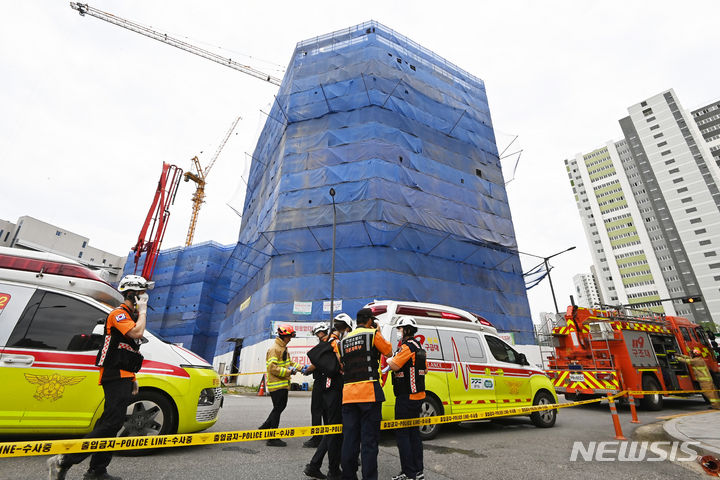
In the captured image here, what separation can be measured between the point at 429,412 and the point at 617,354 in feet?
23.7

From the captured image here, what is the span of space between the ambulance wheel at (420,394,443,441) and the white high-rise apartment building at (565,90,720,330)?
2936 inches

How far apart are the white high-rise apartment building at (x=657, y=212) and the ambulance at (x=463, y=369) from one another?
237ft

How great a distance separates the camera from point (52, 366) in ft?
12.2

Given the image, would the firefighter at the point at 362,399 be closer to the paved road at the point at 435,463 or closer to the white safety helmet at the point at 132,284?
the paved road at the point at 435,463

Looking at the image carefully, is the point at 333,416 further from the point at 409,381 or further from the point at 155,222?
the point at 155,222

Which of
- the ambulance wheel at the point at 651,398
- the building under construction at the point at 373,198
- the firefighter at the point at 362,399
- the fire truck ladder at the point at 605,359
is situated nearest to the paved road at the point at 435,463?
the firefighter at the point at 362,399

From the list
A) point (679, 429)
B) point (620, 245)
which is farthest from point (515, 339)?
point (620, 245)

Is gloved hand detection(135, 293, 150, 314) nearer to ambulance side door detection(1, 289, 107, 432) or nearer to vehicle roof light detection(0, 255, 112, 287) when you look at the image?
ambulance side door detection(1, 289, 107, 432)

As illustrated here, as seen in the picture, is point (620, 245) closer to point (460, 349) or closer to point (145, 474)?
point (460, 349)

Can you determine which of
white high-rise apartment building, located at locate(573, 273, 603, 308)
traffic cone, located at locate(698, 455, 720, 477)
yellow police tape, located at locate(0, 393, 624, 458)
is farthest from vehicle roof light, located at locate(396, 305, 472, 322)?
white high-rise apartment building, located at locate(573, 273, 603, 308)

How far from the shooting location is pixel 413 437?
135 inches

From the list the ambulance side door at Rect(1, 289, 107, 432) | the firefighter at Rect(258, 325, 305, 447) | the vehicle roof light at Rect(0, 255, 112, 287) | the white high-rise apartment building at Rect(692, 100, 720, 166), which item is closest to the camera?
the ambulance side door at Rect(1, 289, 107, 432)

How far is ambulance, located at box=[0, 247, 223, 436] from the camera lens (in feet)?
11.8

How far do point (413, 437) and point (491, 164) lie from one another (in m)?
26.9
